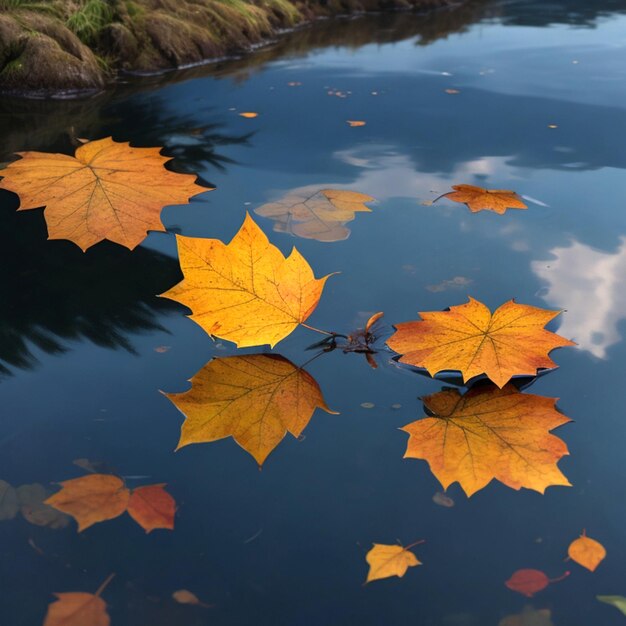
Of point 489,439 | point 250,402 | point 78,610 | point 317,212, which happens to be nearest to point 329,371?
point 250,402

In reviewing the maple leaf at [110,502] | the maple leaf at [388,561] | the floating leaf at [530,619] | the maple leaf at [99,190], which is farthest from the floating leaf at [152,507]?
the maple leaf at [99,190]

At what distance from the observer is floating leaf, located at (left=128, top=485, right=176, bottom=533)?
878mm

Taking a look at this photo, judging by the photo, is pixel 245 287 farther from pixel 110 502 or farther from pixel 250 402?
pixel 110 502

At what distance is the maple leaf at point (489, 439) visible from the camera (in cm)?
94

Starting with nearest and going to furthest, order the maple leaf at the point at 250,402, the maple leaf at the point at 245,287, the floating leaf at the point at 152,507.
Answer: the floating leaf at the point at 152,507 < the maple leaf at the point at 250,402 < the maple leaf at the point at 245,287

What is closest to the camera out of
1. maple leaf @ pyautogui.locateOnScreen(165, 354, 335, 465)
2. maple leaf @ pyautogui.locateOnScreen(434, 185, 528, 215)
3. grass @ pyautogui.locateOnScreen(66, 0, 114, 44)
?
maple leaf @ pyautogui.locateOnScreen(165, 354, 335, 465)

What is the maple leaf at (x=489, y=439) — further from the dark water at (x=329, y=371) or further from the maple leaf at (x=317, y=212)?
the maple leaf at (x=317, y=212)

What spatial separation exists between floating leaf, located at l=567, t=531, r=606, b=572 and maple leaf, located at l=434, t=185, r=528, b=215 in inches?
38.2

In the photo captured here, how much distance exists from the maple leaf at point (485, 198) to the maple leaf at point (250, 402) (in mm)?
781

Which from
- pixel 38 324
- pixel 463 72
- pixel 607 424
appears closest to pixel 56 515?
pixel 38 324

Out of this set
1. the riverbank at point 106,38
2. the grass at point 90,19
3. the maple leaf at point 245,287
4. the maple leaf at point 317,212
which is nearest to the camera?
the maple leaf at point 245,287

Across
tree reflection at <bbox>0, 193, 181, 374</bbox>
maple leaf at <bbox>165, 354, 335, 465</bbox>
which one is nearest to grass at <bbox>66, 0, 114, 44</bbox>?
tree reflection at <bbox>0, 193, 181, 374</bbox>

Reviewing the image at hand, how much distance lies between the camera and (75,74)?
262 centimetres

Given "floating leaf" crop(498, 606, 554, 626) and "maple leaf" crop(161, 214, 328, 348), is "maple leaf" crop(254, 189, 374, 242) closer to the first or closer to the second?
"maple leaf" crop(161, 214, 328, 348)
